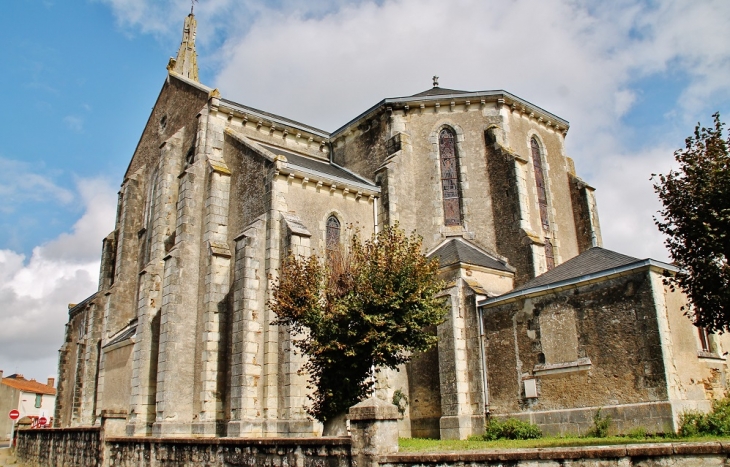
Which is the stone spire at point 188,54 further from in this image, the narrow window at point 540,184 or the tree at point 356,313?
the tree at point 356,313

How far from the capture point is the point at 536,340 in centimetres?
1566

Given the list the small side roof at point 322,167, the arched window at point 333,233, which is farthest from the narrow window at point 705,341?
the small side roof at point 322,167

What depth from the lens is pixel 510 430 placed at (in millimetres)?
15375

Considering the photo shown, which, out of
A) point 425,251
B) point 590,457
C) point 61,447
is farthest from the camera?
point 425,251

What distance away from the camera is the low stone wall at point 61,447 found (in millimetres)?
15594

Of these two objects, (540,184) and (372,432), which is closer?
(372,432)

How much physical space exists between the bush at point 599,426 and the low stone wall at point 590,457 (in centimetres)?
758

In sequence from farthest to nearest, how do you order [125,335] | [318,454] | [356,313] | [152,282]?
[125,335], [152,282], [356,313], [318,454]

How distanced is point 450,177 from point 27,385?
5303cm

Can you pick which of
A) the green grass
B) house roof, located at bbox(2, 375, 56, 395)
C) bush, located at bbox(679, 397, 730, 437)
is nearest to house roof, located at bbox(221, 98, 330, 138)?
the green grass

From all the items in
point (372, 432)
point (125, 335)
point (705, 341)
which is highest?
point (125, 335)

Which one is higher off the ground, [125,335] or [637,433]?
[125,335]

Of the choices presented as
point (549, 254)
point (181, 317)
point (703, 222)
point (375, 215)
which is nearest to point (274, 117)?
point (375, 215)

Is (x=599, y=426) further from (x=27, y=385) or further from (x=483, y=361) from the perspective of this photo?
(x=27, y=385)
